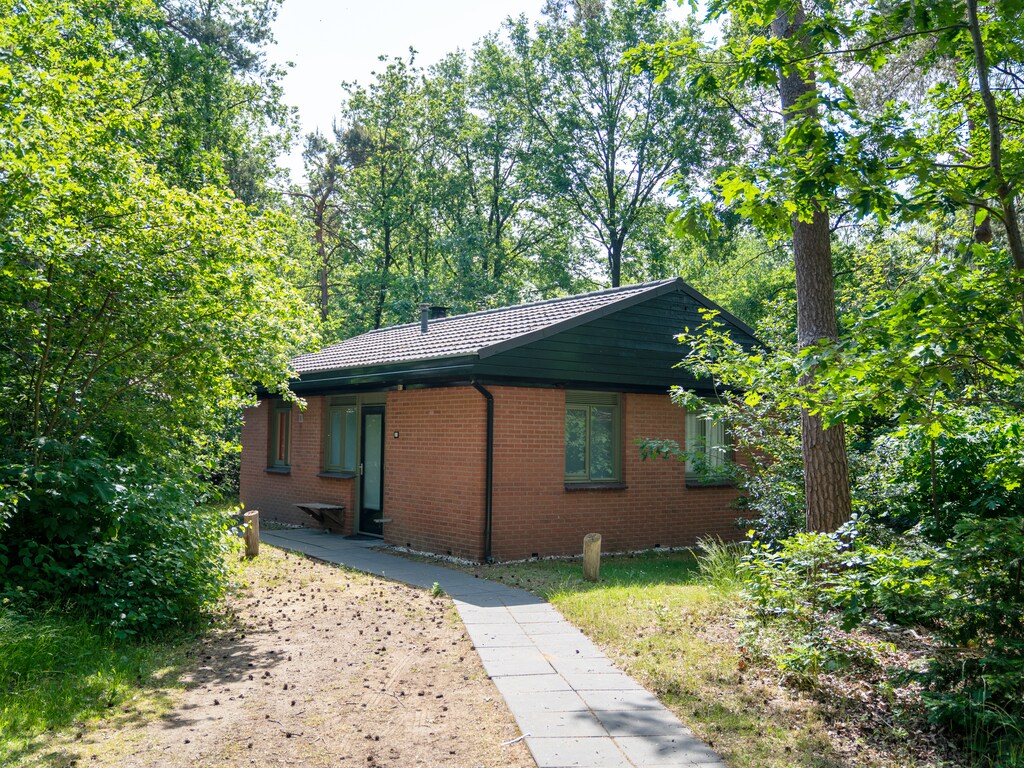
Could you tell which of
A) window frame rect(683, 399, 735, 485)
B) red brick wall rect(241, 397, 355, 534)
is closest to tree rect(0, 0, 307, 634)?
red brick wall rect(241, 397, 355, 534)

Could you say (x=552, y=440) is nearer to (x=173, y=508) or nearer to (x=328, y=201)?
(x=173, y=508)

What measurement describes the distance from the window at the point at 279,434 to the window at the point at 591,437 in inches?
303

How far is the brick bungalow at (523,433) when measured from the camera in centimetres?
1217

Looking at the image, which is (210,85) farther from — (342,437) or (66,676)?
(66,676)

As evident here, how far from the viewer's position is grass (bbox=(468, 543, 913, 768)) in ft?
15.9

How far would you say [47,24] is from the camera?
10.9 metres

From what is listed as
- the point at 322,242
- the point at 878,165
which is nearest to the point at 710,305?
the point at 878,165

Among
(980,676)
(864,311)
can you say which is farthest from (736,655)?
(864,311)

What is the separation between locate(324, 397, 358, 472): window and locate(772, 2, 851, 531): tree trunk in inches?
376

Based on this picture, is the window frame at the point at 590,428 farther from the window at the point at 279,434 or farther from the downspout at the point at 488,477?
the window at the point at 279,434

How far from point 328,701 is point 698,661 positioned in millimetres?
2938

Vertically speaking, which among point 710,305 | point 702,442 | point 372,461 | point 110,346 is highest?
point 710,305

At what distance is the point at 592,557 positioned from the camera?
405 inches

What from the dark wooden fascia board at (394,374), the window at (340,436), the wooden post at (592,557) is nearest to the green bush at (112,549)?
the wooden post at (592,557)
